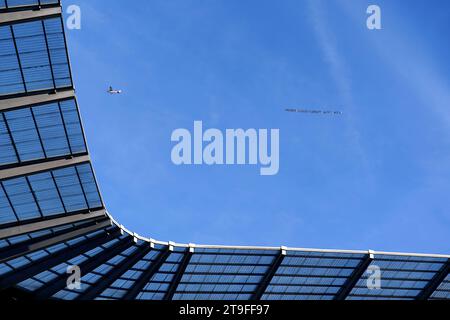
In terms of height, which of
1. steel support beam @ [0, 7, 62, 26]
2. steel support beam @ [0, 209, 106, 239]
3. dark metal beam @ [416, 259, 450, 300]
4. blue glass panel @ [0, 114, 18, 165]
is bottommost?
dark metal beam @ [416, 259, 450, 300]

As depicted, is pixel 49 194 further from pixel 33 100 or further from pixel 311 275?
pixel 311 275

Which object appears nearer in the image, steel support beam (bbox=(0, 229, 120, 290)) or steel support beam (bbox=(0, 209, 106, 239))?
steel support beam (bbox=(0, 209, 106, 239))

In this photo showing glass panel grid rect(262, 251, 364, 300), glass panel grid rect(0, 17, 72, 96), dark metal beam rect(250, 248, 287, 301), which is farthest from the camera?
glass panel grid rect(262, 251, 364, 300)

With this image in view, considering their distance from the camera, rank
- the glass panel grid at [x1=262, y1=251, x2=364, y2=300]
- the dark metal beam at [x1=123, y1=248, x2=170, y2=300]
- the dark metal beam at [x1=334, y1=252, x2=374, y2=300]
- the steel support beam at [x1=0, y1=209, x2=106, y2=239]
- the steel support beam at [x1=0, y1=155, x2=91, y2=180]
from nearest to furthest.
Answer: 1. the steel support beam at [x1=0, y1=155, x2=91, y2=180]
2. the steel support beam at [x1=0, y1=209, x2=106, y2=239]
3. the dark metal beam at [x1=123, y1=248, x2=170, y2=300]
4. the glass panel grid at [x1=262, y1=251, x2=364, y2=300]
5. the dark metal beam at [x1=334, y1=252, x2=374, y2=300]

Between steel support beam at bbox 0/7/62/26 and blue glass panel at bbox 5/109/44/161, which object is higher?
steel support beam at bbox 0/7/62/26

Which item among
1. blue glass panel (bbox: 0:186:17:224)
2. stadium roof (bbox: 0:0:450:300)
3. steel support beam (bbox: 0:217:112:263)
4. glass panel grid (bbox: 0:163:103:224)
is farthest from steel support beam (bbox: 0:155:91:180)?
steel support beam (bbox: 0:217:112:263)

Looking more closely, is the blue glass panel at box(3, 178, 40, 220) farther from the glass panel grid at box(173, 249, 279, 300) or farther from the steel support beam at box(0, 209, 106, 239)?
the glass panel grid at box(173, 249, 279, 300)

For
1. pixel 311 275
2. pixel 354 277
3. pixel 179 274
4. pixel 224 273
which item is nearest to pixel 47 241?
pixel 179 274

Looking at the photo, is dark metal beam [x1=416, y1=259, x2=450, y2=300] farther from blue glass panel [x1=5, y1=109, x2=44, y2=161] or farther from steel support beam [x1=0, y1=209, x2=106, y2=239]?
blue glass panel [x1=5, y1=109, x2=44, y2=161]
